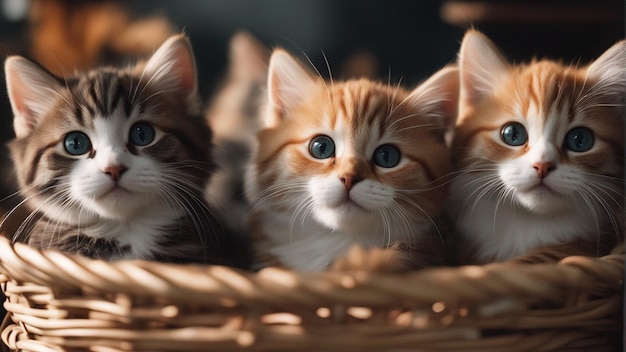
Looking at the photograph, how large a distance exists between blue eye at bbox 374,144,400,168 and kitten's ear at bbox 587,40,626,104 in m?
0.40

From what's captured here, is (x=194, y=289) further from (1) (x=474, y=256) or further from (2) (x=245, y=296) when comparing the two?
(1) (x=474, y=256)

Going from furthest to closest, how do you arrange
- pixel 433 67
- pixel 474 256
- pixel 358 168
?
1. pixel 433 67
2. pixel 474 256
3. pixel 358 168

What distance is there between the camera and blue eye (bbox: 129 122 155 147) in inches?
49.9

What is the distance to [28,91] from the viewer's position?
4.24 ft

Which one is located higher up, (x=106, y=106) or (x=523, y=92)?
(x=523, y=92)

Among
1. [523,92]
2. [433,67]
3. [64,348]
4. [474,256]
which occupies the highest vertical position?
[433,67]

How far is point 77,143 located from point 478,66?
31.3 inches

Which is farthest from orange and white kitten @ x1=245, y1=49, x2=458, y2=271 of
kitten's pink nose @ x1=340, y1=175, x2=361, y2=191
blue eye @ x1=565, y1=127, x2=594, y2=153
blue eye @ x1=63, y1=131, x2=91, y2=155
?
blue eye @ x1=63, y1=131, x2=91, y2=155

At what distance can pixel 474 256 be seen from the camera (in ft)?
→ 4.29

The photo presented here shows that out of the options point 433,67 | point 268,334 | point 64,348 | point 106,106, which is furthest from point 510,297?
point 433,67

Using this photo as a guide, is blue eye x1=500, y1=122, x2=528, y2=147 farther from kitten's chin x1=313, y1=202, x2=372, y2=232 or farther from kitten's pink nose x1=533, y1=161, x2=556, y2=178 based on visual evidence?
kitten's chin x1=313, y1=202, x2=372, y2=232

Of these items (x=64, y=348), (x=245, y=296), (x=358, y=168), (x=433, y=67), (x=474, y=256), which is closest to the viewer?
(x=245, y=296)

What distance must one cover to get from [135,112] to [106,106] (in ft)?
0.18

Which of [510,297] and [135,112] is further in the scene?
→ [135,112]
